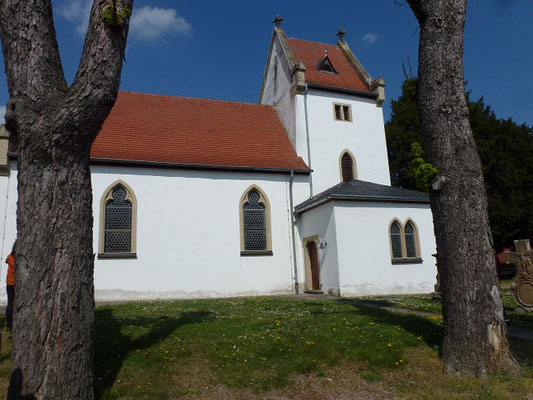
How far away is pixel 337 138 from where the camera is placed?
19.5 m

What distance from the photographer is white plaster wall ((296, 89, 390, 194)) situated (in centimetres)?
1880

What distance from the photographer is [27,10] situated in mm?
4641

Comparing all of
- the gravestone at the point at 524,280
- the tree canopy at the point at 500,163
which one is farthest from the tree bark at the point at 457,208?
the tree canopy at the point at 500,163

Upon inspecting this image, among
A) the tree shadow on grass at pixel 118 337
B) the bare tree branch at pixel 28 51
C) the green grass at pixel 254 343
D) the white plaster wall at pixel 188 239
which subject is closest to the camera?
the bare tree branch at pixel 28 51

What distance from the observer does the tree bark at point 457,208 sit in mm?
5484

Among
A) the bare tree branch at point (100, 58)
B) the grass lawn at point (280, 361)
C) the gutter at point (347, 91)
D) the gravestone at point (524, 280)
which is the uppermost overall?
the gutter at point (347, 91)

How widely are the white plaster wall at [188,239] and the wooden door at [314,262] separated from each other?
0.79 metres

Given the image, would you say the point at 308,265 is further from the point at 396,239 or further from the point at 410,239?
the point at 410,239

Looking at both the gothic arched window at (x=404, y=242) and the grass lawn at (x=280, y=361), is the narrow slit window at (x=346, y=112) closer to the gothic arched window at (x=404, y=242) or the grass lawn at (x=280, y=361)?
the gothic arched window at (x=404, y=242)

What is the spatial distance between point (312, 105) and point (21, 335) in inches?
667

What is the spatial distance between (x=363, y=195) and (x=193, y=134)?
7.86m

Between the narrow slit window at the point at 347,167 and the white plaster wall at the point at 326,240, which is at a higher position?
the narrow slit window at the point at 347,167

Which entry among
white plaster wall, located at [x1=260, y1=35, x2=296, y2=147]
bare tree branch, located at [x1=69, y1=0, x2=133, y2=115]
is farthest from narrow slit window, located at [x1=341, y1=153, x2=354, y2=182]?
bare tree branch, located at [x1=69, y1=0, x2=133, y2=115]

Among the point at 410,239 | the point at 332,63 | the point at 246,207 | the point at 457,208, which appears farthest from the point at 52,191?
the point at 332,63
